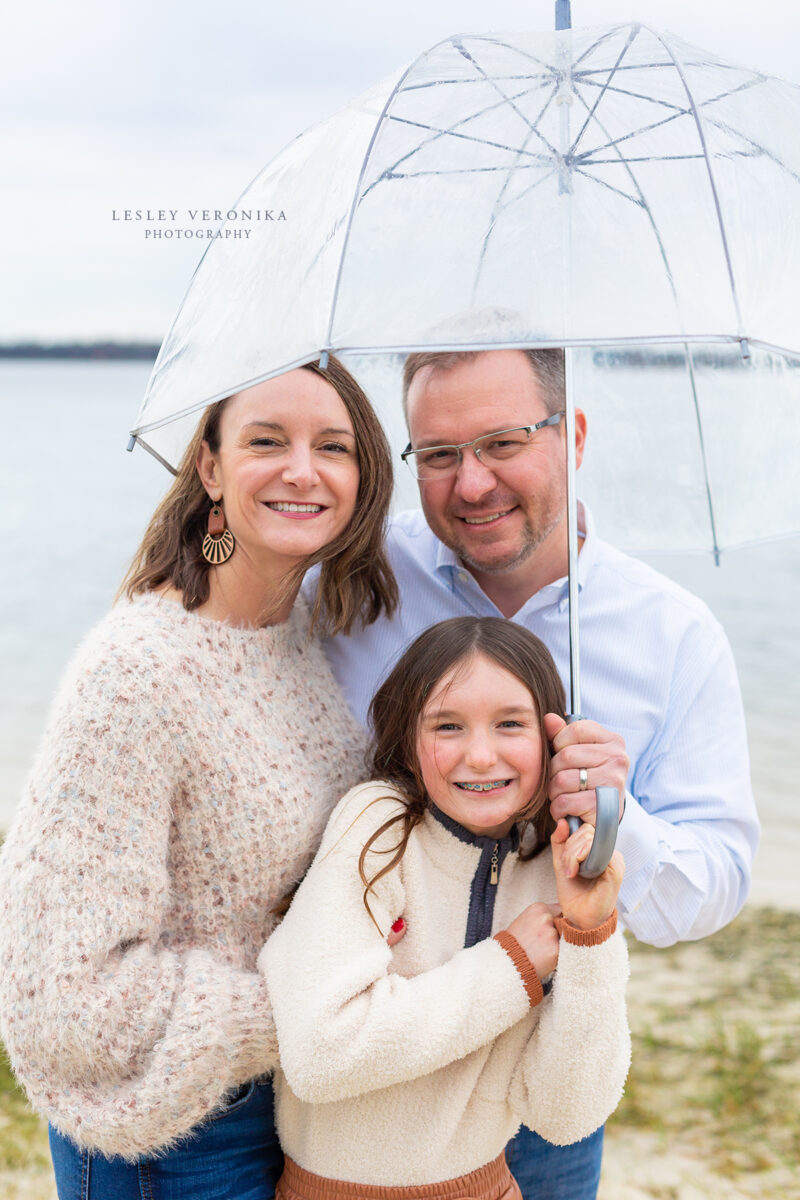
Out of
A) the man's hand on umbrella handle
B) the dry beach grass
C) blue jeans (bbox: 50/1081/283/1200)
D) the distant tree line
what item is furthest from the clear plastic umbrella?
the distant tree line

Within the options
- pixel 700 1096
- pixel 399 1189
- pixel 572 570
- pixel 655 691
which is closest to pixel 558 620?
pixel 655 691

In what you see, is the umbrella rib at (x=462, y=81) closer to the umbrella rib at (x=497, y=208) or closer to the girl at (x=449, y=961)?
the umbrella rib at (x=497, y=208)

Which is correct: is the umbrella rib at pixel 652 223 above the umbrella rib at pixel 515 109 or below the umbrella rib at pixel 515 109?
below

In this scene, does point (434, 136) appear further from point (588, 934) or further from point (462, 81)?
point (588, 934)

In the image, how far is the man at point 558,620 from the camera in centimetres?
242

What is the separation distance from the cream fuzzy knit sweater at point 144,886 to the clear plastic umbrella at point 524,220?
1.58 feet

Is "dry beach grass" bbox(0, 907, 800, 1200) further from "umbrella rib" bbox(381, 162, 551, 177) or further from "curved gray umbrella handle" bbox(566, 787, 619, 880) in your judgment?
"umbrella rib" bbox(381, 162, 551, 177)

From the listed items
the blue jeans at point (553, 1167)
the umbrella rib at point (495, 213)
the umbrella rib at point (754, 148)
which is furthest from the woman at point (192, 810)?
the umbrella rib at point (754, 148)

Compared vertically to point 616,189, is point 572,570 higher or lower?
lower

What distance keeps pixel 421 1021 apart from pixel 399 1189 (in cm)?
34

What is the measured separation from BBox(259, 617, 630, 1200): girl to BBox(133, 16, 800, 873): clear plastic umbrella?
0.21 meters

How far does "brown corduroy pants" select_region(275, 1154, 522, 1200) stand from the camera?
194 cm

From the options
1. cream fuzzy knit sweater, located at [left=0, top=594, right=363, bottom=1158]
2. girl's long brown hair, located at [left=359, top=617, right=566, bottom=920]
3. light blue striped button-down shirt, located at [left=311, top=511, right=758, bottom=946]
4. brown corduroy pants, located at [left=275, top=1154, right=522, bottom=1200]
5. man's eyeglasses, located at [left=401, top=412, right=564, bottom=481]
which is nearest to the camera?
cream fuzzy knit sweater, located at [left=0, top=594, right=363, bottom=1158]

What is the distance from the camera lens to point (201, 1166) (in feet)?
6.59
